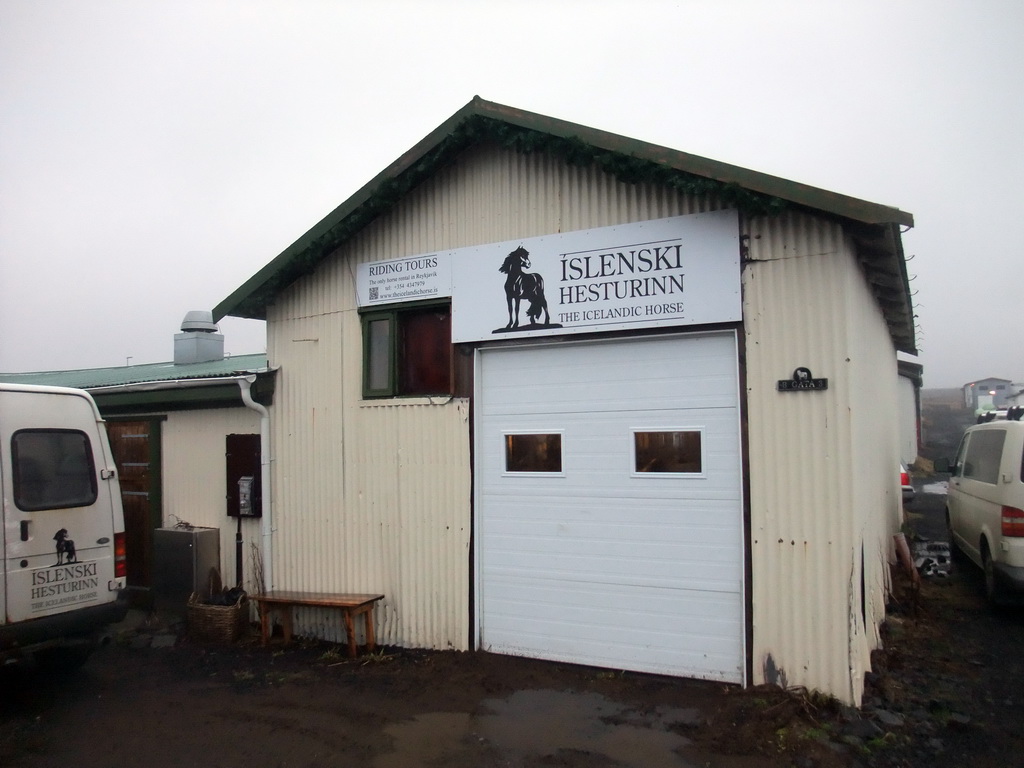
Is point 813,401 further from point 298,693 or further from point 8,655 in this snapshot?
point 8,655

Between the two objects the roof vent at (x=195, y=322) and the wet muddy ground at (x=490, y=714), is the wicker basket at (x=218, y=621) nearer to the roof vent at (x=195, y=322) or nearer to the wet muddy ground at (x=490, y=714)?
the wet muddy ground at (x=490, y=714)

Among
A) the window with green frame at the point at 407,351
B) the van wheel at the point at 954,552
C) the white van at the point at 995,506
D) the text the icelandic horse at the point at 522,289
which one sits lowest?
the van wheel at the point at 954,552

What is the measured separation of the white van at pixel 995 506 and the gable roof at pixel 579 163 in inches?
79.5

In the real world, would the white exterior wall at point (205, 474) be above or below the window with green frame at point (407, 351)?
below

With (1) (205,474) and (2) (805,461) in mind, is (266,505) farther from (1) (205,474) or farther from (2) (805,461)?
(2) (805,461)

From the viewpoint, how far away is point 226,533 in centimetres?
909

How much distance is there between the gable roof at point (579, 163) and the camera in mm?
5766

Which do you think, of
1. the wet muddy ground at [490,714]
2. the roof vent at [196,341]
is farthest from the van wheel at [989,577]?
the roof vent at [196,341]

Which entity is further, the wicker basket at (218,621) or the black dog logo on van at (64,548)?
the wicker basket at (218,621)

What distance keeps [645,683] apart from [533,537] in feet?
5.31

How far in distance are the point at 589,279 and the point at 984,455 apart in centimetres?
608

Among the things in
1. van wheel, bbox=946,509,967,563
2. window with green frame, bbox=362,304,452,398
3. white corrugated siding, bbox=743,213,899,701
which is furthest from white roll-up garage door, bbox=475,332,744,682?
van wheel, bbox=946,509,967,563

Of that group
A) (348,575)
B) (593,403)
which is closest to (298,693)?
(348,575)

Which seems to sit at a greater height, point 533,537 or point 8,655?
point 533,537
